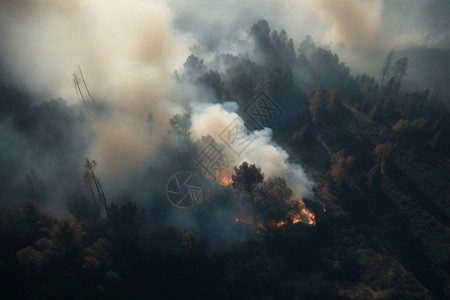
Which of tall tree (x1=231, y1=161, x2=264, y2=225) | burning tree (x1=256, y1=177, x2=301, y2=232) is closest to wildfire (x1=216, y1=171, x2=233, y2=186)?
burning tree (x1=256, y1=177, x2=301, y2=232)

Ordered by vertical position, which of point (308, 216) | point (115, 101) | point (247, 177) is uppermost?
point (115, 101)

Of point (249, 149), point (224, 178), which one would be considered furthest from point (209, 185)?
point (249, 149)

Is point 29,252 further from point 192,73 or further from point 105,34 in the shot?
point 105,34

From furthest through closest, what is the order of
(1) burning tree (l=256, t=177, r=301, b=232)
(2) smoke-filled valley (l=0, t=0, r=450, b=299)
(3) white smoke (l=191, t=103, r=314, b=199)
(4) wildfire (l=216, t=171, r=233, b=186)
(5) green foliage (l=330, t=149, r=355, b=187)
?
1. (5) green foliage (l=330, t=149, r=355, b=187)
2. (4) wildfire (l=216, t=171, r=233, b=186)
3. (3) white smoke (l=191, t=103, r=314, b=199)
4. (1) burning tree (l=256, t=177, r=301, b=232)
5. (2) smoke-filled valley (l=0, t=0, r=450, b=299)

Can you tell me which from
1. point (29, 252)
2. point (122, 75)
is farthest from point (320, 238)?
point (122, 75)

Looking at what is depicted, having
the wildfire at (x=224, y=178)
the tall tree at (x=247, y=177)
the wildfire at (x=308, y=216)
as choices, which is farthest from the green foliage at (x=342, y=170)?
the wildfire at (x=224, y=178)

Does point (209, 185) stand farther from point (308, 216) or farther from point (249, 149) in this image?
point (308, 216)

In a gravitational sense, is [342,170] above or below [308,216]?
above

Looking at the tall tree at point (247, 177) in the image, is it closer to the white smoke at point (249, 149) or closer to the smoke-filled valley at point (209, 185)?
the smoke-filled valley at point (209, 185)

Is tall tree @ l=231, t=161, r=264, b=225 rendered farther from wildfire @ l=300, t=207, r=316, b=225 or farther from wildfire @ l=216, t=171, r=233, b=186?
wildfire @ l=300, t=207, r=316, b=225

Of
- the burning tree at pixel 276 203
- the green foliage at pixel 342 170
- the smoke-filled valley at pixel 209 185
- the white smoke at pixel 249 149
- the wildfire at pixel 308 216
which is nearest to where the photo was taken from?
the smoke-filled valley at pixel 209 185
